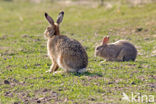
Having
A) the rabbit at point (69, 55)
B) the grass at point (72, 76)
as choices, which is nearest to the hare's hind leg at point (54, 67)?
the rabbit at point (69, 55)

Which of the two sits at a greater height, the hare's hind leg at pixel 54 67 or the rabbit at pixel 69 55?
the rabbit at pixel 69 55

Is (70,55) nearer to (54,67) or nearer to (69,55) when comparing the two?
(69,55)

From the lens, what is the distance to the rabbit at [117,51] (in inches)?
440

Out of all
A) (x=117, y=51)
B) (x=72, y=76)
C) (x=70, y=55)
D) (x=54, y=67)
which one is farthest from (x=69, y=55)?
(x=117, y=51)

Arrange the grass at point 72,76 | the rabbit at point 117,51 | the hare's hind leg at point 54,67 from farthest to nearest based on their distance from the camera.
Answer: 1. the rabbit at point 117,51
2. the hare's hind leg at point 54,67
3. the grass at point 72,76

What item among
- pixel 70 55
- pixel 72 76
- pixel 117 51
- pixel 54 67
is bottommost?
pixel 72 76

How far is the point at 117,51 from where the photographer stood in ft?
37.4

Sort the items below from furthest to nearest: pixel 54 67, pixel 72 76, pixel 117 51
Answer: pixel 117 51
pixel 54 67
pixel 72 76

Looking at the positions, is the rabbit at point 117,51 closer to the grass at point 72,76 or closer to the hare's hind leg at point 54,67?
the grass at point 72,76

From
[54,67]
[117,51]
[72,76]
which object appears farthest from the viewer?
[117,51]

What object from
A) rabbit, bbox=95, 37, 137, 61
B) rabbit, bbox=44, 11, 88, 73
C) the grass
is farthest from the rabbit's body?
rabbit, bbox=95, 37, 137, 61

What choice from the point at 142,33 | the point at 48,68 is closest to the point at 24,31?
the point at 142,33

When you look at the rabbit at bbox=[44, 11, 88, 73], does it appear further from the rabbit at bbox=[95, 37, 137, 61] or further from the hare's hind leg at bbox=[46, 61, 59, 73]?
→ the rabbit at bbox=[95, 37, 137, 61]

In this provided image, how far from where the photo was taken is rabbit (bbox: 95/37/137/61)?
36.7ft
